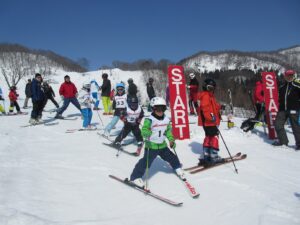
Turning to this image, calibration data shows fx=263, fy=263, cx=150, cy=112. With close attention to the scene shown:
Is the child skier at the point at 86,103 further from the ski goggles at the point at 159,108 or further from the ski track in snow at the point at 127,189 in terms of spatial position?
the ski goggles at the point at 159,108

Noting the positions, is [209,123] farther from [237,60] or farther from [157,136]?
[237,60]

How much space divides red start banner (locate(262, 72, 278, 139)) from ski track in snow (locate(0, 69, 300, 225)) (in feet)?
4.13

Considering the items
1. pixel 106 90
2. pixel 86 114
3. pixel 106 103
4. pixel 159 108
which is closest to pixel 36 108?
pixel 86 114

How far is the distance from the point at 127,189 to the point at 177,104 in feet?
14.7

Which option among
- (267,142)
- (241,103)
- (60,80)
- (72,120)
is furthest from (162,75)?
(267,142)

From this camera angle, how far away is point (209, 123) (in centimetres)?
647

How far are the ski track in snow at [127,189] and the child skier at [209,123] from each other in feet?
1.33

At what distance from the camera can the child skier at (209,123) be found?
20.9ft

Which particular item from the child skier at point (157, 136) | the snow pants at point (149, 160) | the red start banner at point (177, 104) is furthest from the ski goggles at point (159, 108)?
the red start banner at point (177, 104)

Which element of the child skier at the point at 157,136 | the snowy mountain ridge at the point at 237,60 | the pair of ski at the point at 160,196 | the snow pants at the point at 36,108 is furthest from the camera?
the snowy mountain ridge at the point at 237,60

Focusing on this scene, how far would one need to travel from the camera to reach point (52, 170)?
574 cm

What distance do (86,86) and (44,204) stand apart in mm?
7055

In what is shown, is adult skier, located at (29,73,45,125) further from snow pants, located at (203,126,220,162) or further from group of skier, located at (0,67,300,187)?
snow pants, located at (203,126,220,162)

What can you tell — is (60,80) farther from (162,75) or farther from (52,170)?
(52,170)
